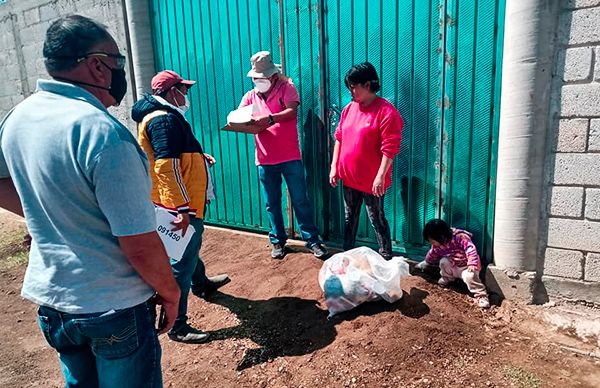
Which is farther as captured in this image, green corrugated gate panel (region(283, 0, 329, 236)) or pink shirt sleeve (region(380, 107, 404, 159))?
green corrugated gate panel (region(283, 0, 329, 236))

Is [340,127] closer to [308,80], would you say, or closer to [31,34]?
[308,80]

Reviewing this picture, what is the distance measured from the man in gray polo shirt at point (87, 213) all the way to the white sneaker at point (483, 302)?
2.50 meters

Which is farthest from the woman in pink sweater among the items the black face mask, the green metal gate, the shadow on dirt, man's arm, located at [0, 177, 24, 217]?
man's arm, located at [0, 177, 24, 217]

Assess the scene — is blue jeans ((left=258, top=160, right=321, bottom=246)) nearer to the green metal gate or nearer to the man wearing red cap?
the green metal gate

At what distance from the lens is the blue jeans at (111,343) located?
65.9 inches

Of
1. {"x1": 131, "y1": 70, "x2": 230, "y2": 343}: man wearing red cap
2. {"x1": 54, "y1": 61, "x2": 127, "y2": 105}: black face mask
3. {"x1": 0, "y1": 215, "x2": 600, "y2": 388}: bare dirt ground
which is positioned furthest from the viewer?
{"x1": 131, "y1": 70, "x2": 230, "y2": 343}: man wearing red cap

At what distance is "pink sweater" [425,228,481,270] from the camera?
3533mm

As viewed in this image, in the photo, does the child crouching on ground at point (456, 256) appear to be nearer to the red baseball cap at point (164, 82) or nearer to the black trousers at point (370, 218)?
the black trousers at point (370, 218)

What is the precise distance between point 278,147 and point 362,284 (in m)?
1.59

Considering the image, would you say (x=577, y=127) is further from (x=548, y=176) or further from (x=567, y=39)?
(x=567, y=39)

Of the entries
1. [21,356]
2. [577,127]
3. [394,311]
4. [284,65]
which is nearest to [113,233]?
[394,311]

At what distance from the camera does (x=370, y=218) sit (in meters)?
4.01

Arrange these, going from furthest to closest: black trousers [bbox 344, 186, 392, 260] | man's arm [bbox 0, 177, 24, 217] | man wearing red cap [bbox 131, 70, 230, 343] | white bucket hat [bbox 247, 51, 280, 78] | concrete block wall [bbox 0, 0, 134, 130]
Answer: concrete block wall [bbox 0, 0, 134, 130] < white bucket hat [bbox 247, 51, 280, 78] < black trousers [bbox 344, 186, 392, 260] < man wearing red cap [bbox 131, 70, 230, 343] < man's arm [bbox 0, 177, 24, 217]

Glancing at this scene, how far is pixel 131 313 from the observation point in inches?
67.8
